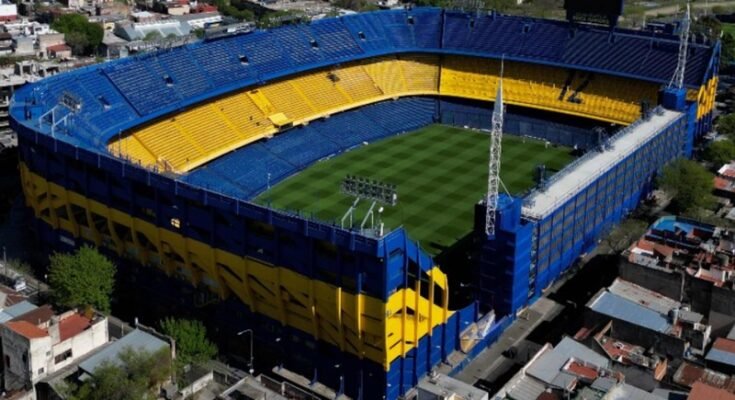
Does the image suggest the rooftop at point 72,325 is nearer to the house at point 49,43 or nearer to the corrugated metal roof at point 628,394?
the corrugated metal roof at point 628,394

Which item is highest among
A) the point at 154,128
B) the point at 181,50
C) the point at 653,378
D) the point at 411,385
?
the point at 181,50

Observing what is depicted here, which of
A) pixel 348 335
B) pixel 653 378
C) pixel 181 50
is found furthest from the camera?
pixel 181 50

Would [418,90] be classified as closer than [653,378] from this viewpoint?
No

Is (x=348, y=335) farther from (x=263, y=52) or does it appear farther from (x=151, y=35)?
(x=151, y=35)

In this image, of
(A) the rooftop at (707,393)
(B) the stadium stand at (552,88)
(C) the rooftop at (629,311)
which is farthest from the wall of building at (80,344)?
(B) the stadium stand at (552,88)

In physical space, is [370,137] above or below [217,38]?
below

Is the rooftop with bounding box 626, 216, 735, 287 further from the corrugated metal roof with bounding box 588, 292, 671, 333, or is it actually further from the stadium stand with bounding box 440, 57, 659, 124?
the stadium stand with bounding box 440, 57, 659, 124

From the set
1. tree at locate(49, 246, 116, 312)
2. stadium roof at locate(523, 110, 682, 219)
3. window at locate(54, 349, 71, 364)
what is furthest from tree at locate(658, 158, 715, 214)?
window at locate(54, 349, 71, 364)

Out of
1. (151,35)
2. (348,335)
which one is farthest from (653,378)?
(151,35)
